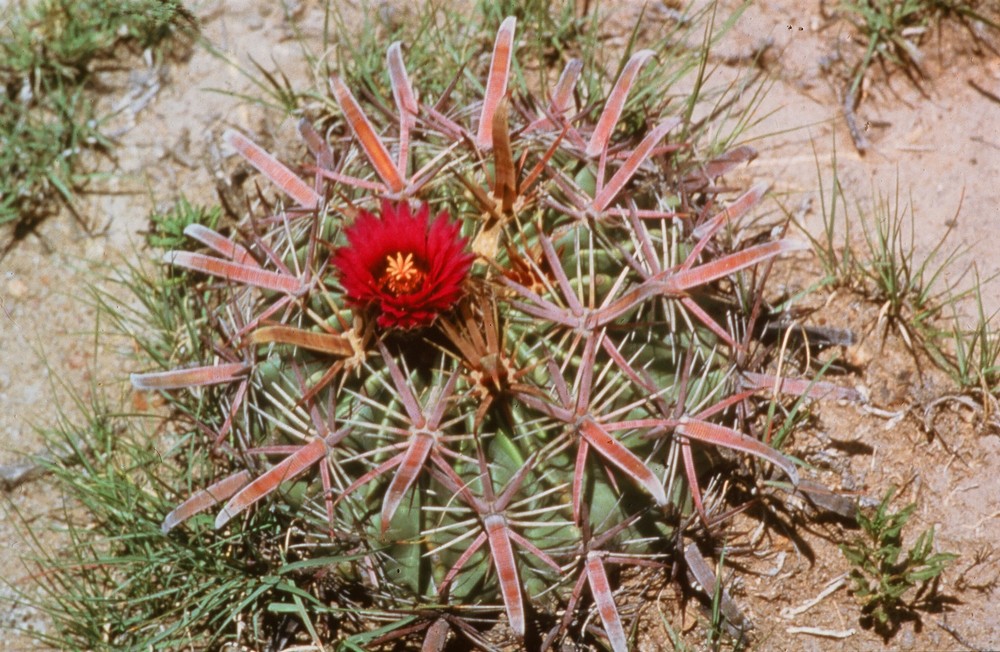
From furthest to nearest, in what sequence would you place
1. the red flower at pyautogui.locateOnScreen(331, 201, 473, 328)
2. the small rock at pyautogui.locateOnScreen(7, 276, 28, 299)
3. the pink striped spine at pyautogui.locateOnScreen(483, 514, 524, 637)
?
the small rock at pyautogui.locateOnScreen(7, 276, 28, 299) → the pink striped spine at pyautogui.locateOnScreen(483, 514, 524, 637) → the red flower at pyautogui.locateOnScreen(331, 201, 473, 328)

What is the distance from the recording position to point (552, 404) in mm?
1792

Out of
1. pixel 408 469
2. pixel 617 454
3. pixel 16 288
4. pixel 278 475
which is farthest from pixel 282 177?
pixel 16 288

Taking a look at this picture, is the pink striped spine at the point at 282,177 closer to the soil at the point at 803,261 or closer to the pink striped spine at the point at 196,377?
the pink striped spine at the point at 196,377

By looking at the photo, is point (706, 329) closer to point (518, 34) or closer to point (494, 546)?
point (494, 546)

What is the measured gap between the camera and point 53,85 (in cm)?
322

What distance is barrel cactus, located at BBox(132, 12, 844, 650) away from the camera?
1.79 m

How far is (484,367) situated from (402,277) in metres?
0.22

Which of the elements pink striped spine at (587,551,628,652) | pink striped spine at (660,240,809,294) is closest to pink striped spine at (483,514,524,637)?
pink striped spine at (587,551,628,652)

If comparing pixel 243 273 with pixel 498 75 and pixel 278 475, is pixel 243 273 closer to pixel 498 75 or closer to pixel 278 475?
pixel 278 475

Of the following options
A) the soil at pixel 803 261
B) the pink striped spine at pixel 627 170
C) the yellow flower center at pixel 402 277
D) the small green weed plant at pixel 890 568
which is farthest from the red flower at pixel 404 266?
the small green weed plant at pixel 890 568

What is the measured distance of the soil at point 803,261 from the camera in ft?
7.45

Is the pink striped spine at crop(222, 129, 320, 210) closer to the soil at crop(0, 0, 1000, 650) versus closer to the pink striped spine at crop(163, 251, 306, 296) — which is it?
the pink striped spine at crop(163, 251, 306, 296)

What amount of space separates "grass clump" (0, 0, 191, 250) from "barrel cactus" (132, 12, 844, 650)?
1235mm

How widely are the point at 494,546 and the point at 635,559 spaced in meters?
0.35
